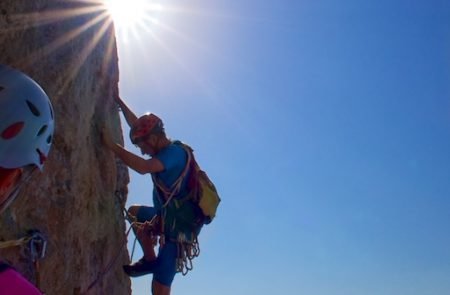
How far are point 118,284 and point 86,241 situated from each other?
1560mm

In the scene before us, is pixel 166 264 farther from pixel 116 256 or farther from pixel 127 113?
pixel 127 113

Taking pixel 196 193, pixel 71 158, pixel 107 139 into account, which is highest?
pixel 107 139

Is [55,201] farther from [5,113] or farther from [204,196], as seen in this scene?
[5,113]

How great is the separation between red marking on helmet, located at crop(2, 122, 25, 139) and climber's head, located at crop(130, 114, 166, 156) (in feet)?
13.8

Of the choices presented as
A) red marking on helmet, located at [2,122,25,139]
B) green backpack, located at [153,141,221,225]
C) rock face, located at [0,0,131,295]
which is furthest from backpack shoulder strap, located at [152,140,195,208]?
red marking on helmet, located at [2,122,25,139]

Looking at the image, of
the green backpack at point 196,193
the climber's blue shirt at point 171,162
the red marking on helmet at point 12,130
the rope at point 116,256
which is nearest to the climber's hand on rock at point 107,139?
the climber's blue shirt at point 171,162

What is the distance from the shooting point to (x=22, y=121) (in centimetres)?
332

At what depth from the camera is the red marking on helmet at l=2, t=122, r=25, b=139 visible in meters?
3.28

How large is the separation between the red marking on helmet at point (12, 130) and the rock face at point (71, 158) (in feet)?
6.75

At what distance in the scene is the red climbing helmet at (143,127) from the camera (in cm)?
755

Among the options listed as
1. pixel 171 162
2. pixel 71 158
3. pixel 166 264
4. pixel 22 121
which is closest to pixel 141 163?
pixel 171 162

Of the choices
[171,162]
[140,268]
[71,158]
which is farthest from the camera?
[140,268]

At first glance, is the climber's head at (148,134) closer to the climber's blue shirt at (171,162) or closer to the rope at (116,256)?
the climber's blue shirt at (171,162)

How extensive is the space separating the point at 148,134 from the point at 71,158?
1237 millimetres
